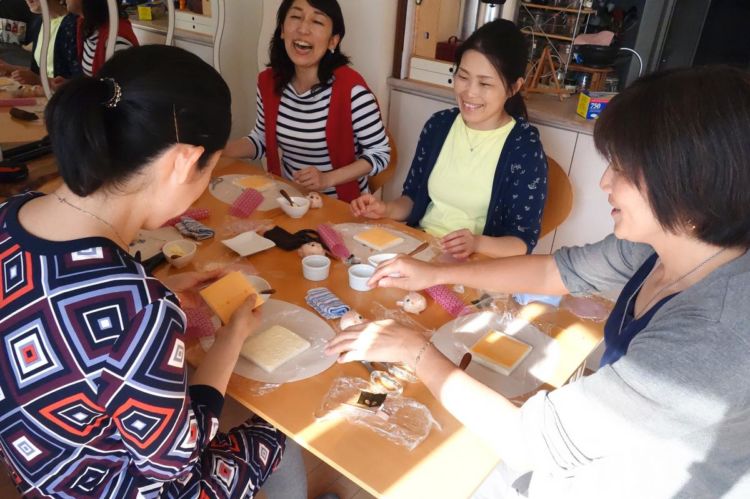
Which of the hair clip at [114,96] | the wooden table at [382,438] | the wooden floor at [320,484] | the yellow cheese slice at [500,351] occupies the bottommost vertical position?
the wooden floor at [320,484]

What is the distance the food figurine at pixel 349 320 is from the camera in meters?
1.21

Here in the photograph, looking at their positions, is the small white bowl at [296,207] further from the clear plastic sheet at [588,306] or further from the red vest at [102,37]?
the red vest at [102,37]

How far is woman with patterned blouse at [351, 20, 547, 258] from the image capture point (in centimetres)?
170

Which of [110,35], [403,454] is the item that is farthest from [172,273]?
[110,35]

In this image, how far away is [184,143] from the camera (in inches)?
35.3

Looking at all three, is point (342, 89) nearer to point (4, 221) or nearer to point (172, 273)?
point (172, 273)

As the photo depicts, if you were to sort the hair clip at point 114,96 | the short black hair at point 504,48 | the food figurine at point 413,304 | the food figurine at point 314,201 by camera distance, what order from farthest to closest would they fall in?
1. the food figurine at point 314,201
2. the short black hair at point 504,48
3. the food figurine at point 413,304
4. the hair clip at point 114,96

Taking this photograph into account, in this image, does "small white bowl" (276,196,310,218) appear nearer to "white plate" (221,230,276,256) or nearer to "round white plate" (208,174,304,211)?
"round white plate" (208,174,304,211)

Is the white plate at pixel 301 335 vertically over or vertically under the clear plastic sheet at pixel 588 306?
under

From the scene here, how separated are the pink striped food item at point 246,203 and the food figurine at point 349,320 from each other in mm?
685

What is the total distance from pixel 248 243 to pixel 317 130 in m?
Result: 0.94

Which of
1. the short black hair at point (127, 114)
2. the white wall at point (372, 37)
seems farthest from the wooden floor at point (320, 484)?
the white wall at point (372, 37)

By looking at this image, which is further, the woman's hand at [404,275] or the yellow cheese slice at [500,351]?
the woman's hand at [404,275]

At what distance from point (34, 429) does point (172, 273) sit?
0.60 metres
